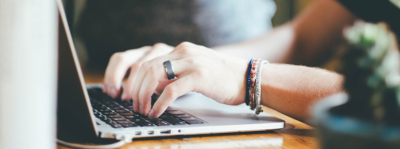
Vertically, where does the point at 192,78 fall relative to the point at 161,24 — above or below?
below

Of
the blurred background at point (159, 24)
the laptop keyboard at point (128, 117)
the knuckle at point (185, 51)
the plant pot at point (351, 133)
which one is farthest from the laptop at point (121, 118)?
the blurred background at point (159, 24)

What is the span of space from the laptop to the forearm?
46mm

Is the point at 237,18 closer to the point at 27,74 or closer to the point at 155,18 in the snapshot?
the point at 155,18

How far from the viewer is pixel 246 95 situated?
689mm

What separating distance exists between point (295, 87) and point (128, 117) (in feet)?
0.97

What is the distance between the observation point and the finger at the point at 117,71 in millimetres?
790

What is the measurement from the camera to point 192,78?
2.08 feet

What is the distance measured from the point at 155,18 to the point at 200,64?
3.99 ft

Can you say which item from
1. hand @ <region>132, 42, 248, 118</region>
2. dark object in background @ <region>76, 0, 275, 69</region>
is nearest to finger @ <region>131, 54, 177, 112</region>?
hand @ <region>132, 42, 248, 118</region>

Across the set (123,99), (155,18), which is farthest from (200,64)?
(155,18)

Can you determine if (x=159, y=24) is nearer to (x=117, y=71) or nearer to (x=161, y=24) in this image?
(x=161, y=24)

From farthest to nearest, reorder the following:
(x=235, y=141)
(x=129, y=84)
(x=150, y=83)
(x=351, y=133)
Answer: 1. (x=129, y=84)
2. (x=150, y=83)
3. (x=235, y=141)
4. (x=351, y=133)

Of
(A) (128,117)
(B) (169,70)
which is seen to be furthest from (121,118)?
(B) (169,70)

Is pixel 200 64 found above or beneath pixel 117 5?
beneath
